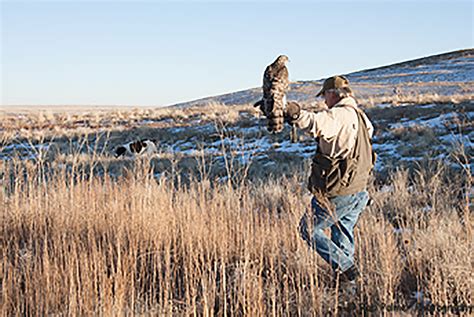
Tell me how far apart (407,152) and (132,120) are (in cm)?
1748

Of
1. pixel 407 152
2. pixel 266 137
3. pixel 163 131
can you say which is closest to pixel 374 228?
pixel 407 152

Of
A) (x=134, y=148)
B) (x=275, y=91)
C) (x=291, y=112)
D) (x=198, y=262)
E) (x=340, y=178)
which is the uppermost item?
(x=275, y=91)

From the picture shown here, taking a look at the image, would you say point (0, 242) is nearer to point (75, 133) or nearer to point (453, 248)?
point (453, 248)

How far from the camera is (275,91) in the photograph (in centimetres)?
273

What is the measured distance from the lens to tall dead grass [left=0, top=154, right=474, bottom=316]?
10.3 ft

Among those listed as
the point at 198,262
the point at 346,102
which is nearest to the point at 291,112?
the point at 346,102

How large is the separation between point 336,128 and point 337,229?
85 centimetres

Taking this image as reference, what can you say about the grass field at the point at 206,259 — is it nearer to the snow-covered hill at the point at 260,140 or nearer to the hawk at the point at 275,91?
the snow-covered hill at the point at 260,140

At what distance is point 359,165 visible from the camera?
3.45 m

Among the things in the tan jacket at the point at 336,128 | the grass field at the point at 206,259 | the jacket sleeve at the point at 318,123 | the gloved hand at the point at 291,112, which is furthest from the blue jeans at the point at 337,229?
the gloved hand at the point at 291,112

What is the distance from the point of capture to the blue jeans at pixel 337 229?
346cm

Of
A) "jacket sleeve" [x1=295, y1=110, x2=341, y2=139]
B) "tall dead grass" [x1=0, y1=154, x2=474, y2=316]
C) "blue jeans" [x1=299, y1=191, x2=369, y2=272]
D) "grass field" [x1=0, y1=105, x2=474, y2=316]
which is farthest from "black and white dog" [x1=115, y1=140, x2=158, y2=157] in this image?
"jacket sleeve" [x1=295, y1=110, x2=341, y2=139]

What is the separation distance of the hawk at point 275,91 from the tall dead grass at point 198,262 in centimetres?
95

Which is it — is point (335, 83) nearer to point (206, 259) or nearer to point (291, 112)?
point (291, 112)
